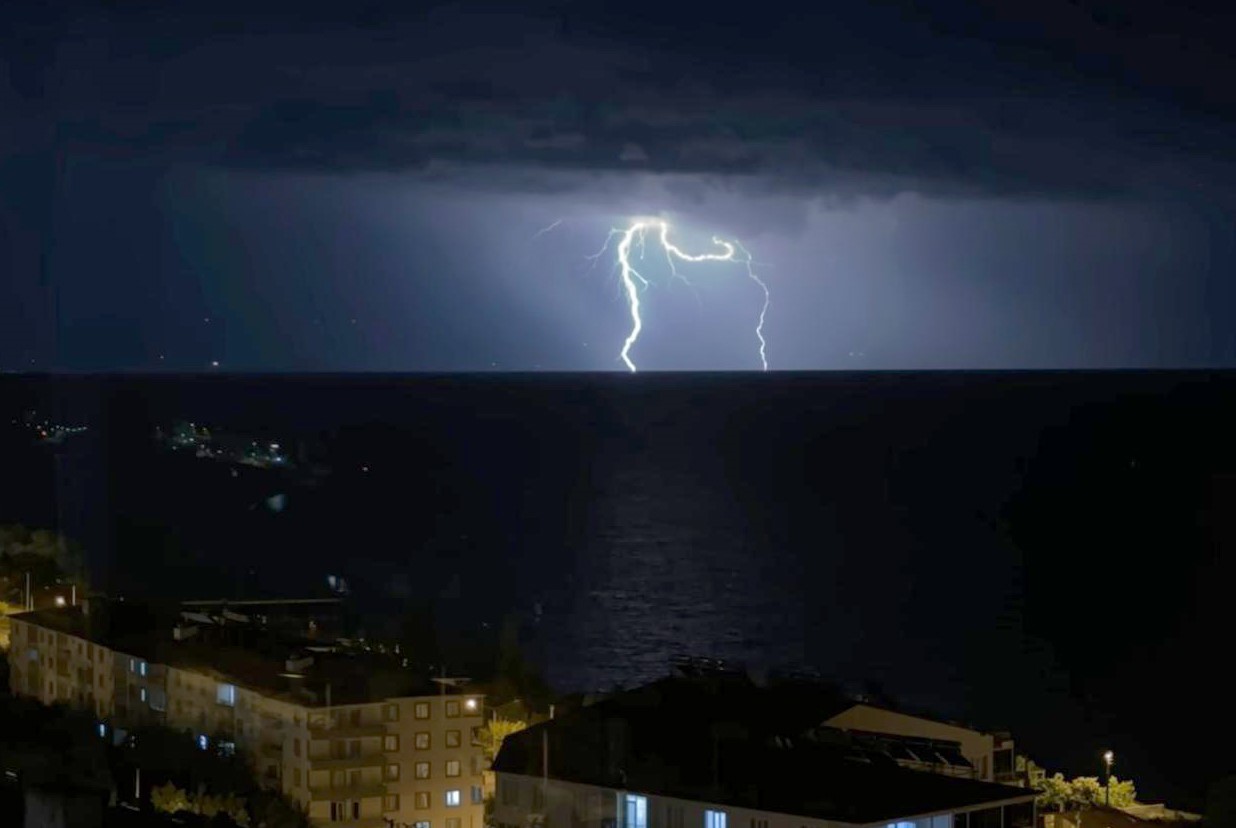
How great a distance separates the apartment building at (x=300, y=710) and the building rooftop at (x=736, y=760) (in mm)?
639

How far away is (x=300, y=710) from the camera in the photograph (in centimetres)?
669

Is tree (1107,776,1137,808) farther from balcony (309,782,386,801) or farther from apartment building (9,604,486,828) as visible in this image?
balcony (309,782,386,801)

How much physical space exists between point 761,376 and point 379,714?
315 ft

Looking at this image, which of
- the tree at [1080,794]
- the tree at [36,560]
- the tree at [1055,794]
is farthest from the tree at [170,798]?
the tree at [36,560]

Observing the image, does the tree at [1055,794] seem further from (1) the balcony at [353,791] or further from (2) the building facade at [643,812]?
(1) the balcony at [353,791]

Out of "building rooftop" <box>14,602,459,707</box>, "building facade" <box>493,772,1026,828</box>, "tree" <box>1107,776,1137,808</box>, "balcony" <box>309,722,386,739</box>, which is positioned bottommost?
"tree" <box>1107,776,1137,808</box>

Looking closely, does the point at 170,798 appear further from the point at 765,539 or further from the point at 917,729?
the point at 765,539

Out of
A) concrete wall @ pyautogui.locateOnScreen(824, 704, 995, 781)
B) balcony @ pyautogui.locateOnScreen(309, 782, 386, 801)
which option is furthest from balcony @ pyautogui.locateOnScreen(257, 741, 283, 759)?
concrete wall @ pyautogui.locateOnScreen(824, 704, 995, 781)

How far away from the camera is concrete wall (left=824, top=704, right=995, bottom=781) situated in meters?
6.27

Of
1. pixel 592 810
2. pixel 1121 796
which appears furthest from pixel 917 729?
pixel 592 810

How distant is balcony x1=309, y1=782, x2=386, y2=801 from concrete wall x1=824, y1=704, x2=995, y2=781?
5.58ft

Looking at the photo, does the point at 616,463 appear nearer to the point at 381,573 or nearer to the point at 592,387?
the point at 381,573

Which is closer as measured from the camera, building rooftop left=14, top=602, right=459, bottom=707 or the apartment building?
the apartment building

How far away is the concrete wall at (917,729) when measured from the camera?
6266mm
